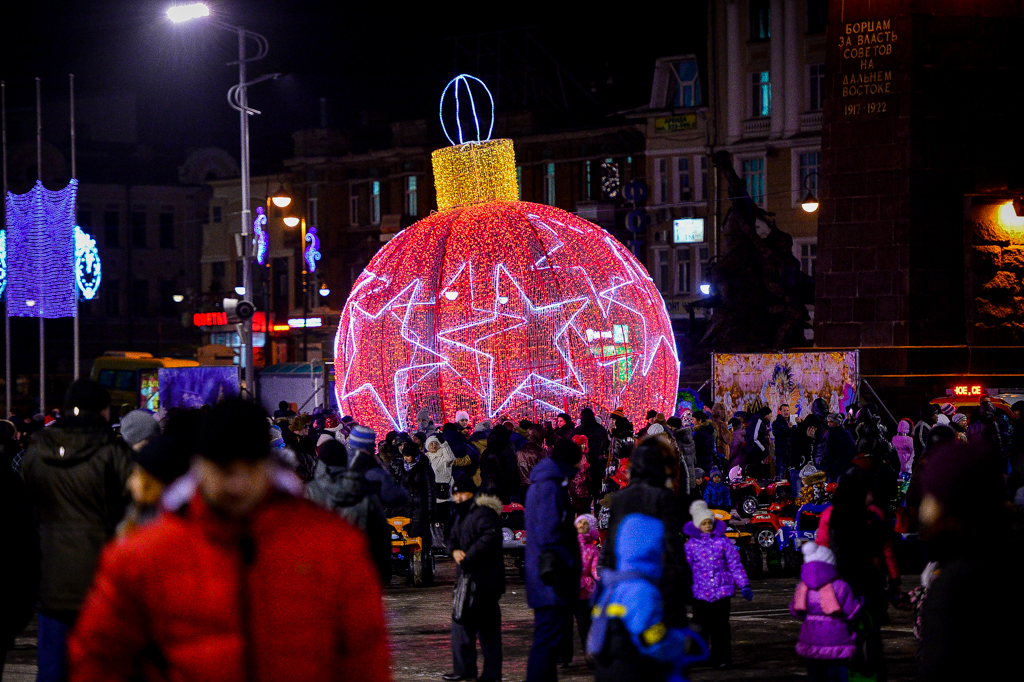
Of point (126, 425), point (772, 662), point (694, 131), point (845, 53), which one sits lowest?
point (772, 662)

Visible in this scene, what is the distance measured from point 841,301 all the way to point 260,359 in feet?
102

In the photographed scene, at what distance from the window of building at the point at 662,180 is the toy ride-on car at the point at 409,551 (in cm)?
3311

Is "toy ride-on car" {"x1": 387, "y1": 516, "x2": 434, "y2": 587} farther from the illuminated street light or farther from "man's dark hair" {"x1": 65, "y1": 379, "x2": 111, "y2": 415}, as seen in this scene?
the illuminated street light

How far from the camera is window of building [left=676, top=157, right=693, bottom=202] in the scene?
150ft

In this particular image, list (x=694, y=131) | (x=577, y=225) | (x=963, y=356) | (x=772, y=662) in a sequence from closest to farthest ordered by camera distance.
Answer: (x=772, y=662), (x=577, y=225), (x=963, y=356), (x=694, y=131)

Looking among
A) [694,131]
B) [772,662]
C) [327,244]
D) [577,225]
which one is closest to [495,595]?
[772,662]

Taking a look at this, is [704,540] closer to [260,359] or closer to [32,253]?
[32,253]

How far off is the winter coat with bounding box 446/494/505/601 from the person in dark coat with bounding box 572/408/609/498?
7426 millimetres

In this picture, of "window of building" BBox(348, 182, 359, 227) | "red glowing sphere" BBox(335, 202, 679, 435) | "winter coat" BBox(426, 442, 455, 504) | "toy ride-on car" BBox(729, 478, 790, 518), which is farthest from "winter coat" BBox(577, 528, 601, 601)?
"window of building" BBox(348, 182, 359, 227)

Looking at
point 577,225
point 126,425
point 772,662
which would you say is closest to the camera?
point 126,425

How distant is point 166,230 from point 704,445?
51.3 m

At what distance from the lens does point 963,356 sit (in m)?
21.8

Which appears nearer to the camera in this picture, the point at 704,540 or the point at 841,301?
the point at 704,540

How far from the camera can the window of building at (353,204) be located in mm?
56000
